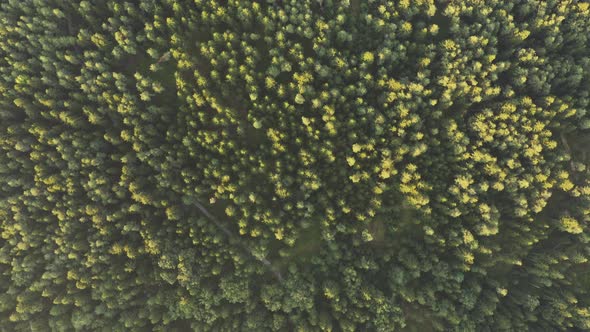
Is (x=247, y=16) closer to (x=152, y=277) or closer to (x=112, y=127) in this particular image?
(x=112, y=127)

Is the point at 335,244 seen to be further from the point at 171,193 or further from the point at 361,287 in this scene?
the point at 171,193

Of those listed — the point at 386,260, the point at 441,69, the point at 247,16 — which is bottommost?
the point at 386,260

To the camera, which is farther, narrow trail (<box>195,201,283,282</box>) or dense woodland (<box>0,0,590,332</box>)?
narrow trail (<box>195,201,283,282</box>)

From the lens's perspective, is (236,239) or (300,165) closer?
(300,165)

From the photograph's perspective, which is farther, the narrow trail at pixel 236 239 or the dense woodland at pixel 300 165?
the narrow trail at pixel 236 239

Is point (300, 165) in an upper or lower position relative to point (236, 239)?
upper

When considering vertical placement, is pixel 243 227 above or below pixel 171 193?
above

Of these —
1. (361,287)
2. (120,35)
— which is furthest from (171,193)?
(361,287)

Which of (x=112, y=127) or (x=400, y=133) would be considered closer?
(x=400, y=133)
